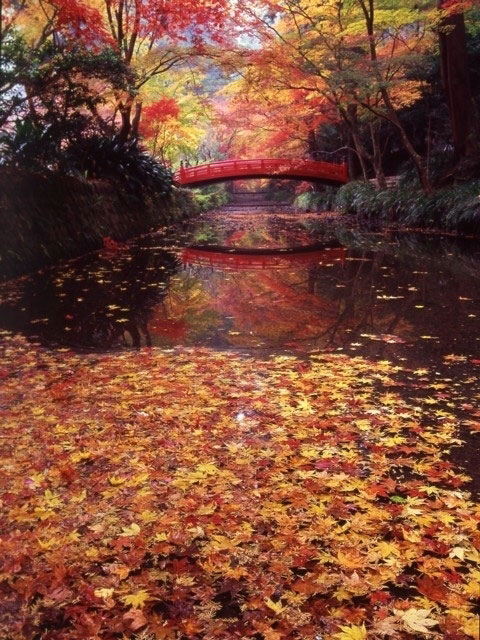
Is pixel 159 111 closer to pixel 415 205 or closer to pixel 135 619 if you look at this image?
pixel 415 205

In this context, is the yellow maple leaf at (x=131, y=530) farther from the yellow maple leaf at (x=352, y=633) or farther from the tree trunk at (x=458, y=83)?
the tree trunk at (x=458, y=83)

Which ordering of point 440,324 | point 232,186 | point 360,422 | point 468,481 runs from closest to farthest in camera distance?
point 468,481 → point 360,422 → point 440,324 → point 232,186

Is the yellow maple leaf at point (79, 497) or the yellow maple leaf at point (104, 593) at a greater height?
the yellow maple leaf at point (79, 497)

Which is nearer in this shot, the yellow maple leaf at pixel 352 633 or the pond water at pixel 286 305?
the yellow maple leaf at pixel 352 633

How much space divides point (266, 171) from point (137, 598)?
26.8 metres

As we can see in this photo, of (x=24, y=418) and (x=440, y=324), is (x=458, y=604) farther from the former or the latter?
(x=440, y=324)

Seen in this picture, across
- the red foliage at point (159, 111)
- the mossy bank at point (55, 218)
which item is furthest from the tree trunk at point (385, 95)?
the red foliage at point (159, 111)

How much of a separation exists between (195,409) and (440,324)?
3.24 meters

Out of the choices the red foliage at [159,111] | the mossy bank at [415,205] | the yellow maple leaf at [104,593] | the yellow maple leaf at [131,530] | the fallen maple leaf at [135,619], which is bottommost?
the fallen maple leaf at [135,619]

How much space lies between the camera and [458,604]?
1931mm

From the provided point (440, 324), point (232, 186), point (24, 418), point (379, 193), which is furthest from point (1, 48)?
point (232, 186)

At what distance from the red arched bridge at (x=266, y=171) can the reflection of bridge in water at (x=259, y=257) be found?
13308 mm

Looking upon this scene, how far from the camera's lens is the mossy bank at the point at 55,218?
8.56 m

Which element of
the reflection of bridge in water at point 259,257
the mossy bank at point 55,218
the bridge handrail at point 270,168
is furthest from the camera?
the bridge handrail at point 270,168
